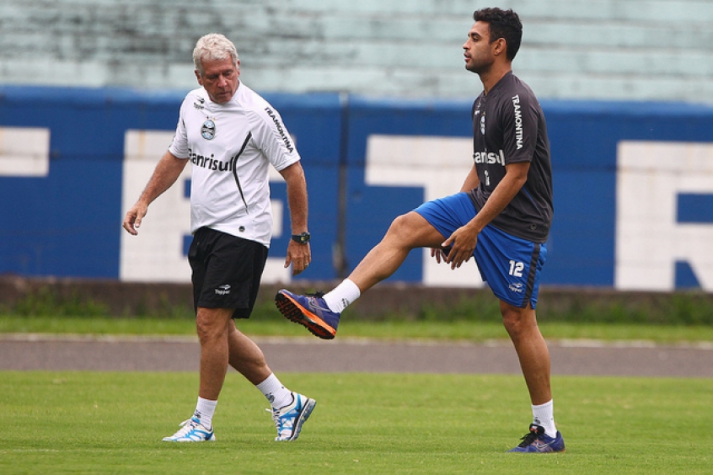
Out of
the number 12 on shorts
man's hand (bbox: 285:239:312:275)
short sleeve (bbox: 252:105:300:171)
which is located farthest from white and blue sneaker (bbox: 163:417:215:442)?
the number 12 on shorts

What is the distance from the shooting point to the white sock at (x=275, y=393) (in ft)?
19.2

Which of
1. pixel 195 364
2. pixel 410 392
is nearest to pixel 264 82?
pixel 195 364

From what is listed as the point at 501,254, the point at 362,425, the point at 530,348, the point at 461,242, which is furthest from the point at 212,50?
the point at 362,425

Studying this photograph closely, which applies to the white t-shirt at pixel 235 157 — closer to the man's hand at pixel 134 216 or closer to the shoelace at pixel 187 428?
the man's hand at pixel 134 216

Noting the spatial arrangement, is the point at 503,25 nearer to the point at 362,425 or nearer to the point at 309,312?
the point at 309,312

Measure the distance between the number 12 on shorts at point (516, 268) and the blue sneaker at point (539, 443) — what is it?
32.6 inches

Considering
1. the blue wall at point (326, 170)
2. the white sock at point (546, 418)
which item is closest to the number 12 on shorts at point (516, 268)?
the white sock at point (546, 418)

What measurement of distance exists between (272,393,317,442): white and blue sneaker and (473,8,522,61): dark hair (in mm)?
2265

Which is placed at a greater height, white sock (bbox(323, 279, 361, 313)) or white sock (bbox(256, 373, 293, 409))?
white sock (bbox(323, 279, 361, 313))

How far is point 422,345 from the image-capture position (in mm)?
11727

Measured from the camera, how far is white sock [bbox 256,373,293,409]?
19.2 feet

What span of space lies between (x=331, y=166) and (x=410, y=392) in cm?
606

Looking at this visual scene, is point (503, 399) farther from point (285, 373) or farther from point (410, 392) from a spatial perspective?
point (285, 373)

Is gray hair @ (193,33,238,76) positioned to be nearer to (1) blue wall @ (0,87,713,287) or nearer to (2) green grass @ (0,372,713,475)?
(2) green grass @ (0,372,713,475)
